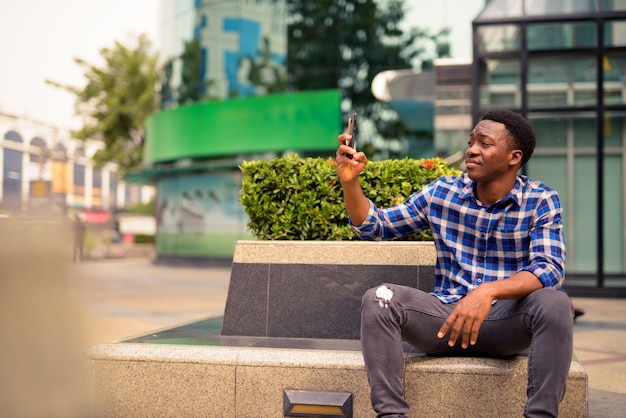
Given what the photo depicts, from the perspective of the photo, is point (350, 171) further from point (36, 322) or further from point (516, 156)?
point (36, 322)

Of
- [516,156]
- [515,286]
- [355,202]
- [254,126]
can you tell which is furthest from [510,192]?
[254,126]

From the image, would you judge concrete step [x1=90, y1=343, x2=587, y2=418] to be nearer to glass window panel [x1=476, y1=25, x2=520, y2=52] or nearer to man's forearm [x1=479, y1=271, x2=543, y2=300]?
man's forearm [x1=479, y1=271, x2=543, y2=300]

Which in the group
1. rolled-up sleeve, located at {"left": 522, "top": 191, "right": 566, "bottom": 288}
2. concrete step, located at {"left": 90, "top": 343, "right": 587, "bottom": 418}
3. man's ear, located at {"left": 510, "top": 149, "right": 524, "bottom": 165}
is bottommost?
concrete step, located at {"left": 90, "top": 343, "right": 587, "bottom": 418}

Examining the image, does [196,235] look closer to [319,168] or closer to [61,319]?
[319,168]

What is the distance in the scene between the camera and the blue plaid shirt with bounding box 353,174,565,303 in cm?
326

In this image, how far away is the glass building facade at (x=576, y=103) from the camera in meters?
12.9

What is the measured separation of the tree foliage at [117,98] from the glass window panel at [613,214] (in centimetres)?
2656

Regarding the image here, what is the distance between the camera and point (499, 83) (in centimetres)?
1359

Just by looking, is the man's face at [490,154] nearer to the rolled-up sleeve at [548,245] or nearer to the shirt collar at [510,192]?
the shirt collar at [510,192]

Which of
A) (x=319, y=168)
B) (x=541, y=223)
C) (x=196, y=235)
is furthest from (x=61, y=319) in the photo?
(x=196, y=235)

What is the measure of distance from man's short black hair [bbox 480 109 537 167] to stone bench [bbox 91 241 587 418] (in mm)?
975

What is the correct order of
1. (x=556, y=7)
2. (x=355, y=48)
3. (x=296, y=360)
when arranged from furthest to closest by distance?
(x=355, y=48) < (x=556, y=7) < (x=296, y=360)

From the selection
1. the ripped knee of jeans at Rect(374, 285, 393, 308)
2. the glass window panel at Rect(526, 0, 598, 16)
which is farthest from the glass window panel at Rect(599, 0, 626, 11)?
the ripped knee of jeans at Rect(374, 285, 393, 308)

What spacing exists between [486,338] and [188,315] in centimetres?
676
